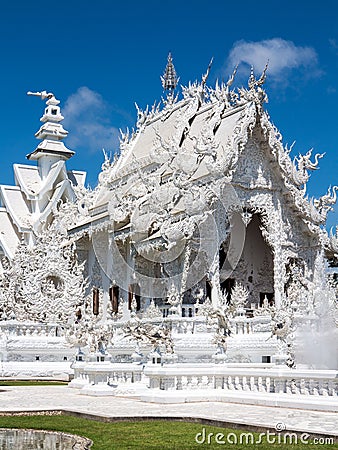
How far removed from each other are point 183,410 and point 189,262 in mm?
7919

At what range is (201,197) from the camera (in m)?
17.0

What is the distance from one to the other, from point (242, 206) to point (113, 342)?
4976 mm

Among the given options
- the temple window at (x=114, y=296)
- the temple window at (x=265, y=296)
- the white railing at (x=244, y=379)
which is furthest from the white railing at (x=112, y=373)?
the temple window at (x=265, y=296)

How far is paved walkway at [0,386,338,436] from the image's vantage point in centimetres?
754

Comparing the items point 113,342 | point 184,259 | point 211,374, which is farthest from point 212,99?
point 211,374

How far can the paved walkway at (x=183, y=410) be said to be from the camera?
7543mm

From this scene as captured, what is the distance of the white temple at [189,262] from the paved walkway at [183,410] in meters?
1.28

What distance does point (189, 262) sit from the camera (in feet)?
56.1

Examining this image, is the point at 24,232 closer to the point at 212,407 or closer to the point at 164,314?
the point at 164,314

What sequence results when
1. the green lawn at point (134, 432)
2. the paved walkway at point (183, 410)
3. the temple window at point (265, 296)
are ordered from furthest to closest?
1. the temple window at point (265, 296)
2. the paved walkway at point (183, 410)
3. the green lawn at point (134, 432)

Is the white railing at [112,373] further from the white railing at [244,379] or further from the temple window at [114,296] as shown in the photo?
the temple window at [114,296]

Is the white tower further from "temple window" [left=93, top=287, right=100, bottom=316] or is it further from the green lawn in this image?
the green lawn

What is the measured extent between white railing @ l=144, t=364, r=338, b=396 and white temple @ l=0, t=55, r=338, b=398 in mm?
711

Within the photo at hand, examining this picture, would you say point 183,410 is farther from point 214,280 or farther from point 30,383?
point 214,280
